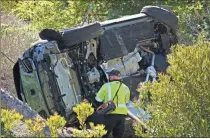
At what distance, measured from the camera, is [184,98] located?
5.27m

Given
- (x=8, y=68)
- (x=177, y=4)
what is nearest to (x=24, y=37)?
(x=8, y=68)

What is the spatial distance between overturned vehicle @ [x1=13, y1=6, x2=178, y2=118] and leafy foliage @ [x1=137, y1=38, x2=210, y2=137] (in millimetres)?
3497

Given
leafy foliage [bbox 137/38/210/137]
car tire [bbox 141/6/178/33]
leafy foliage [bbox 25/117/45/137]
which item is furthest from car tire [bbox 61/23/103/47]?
leafy foliage [bbox 25/117/45/137]

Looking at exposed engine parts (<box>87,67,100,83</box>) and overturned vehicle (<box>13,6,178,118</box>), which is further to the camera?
exposed engine parts (<box>87,67,100,83</box>)

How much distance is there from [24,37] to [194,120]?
7.40 meters

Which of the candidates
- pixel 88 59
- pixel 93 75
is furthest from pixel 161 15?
pixel 93 75

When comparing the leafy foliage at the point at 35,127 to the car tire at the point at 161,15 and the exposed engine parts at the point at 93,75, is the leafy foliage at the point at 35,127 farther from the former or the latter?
the car tire at the point at 161,15

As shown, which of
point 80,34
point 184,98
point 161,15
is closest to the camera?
point 184,98

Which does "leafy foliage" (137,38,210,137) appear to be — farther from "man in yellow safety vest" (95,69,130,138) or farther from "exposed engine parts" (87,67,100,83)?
"exposed engine parts" (87,67,100,83)

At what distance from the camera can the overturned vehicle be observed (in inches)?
340

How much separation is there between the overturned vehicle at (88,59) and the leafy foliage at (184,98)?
11.5 ft

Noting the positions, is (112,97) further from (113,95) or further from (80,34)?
(80,34)

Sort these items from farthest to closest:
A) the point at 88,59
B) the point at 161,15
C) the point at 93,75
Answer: the point at 161,15
the point at 88,59
the point at 93,75

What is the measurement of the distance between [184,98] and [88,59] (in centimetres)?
428
